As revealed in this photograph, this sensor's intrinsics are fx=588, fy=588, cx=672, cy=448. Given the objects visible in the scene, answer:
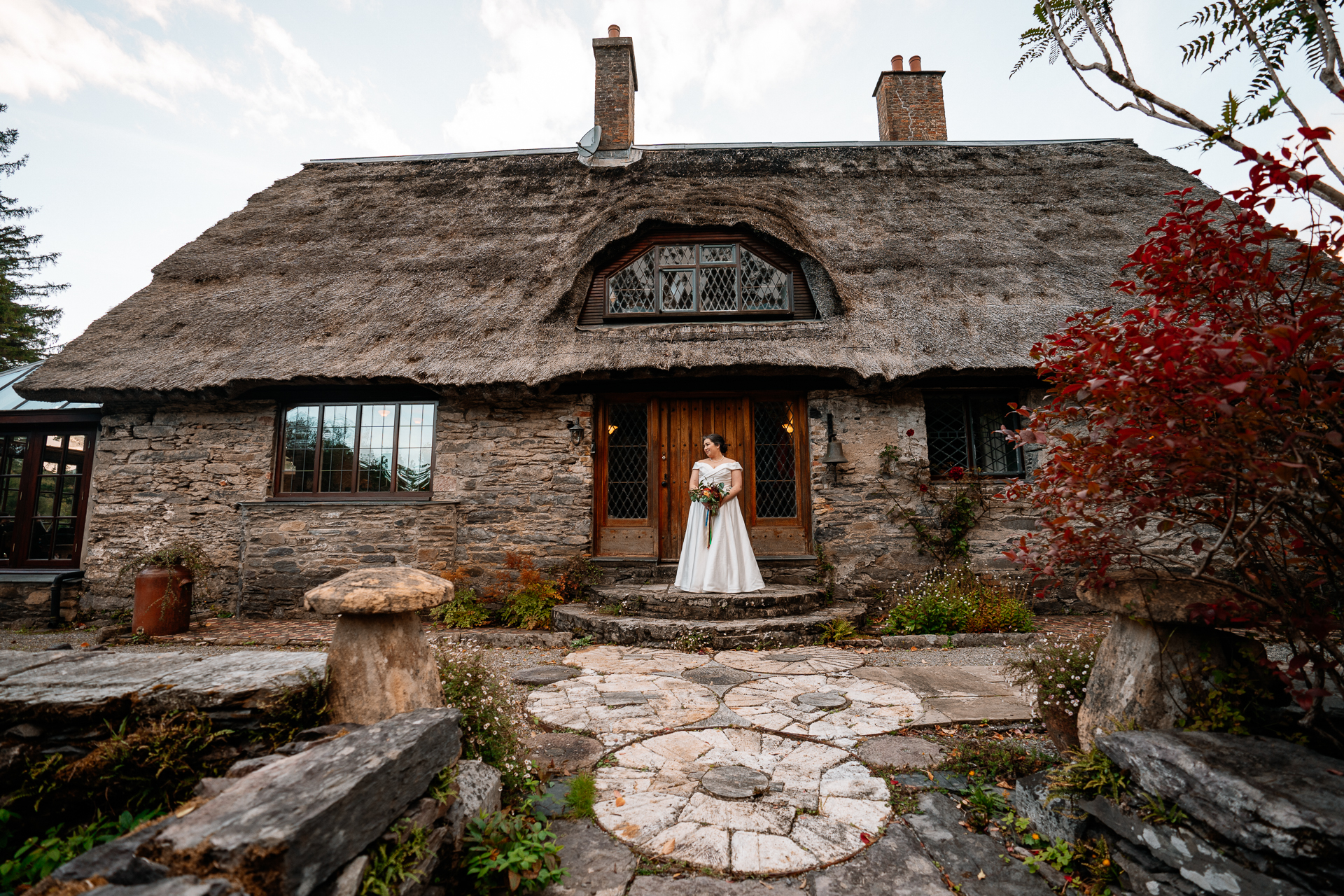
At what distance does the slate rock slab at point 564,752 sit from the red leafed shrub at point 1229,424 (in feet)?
7.00

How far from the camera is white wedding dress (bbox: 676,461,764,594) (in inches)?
231

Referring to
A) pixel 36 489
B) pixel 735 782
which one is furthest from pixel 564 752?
pixel 36 489

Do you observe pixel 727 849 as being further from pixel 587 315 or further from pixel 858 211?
pixel 858 211

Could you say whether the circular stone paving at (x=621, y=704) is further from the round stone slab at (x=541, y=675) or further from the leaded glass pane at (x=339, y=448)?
the leaded glass pane at (x=339, y=448)

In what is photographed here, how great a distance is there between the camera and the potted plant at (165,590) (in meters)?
5.87

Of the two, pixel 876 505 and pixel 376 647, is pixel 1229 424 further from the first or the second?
pixel 876 505

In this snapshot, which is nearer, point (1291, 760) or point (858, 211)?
point (1291, 760)

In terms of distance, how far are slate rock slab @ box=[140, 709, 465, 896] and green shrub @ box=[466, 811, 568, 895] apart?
0.26 m

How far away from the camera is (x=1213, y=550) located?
1.64 metres

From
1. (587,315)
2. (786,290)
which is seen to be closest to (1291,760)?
(786,290)

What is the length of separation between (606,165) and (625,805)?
30.1ft

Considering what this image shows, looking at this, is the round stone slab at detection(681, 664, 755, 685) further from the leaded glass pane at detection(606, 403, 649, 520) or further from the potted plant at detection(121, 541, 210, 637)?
the potted plant at detection(121, 541, 210, 637)

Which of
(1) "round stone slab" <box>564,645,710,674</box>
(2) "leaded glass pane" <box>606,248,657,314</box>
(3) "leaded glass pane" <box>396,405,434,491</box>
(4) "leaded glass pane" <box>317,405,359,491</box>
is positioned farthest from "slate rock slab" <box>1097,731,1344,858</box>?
(4) "leaded glass pane" <box>317,405,359,491</box>

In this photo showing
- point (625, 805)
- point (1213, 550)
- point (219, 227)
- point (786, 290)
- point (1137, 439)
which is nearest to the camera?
point (1213, 550)
